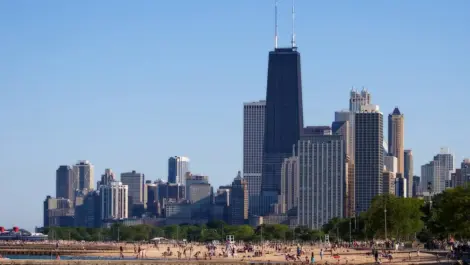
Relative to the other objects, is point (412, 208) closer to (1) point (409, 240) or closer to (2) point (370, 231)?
(2) point (370, 231)

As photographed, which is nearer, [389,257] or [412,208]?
[389,257]

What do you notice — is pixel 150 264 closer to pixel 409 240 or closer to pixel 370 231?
pixel 370 231

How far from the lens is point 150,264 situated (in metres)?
113

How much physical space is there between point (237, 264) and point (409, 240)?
8688 centimetres

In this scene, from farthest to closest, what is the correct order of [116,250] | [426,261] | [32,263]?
1. [116,250]
2. [426,261]
3. [32,263]

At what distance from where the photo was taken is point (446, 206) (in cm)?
13238

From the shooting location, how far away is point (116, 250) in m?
189

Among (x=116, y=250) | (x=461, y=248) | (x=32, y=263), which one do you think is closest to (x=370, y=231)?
(x=116, y=250)

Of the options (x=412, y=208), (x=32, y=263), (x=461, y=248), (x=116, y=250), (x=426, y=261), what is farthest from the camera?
(x=116, y=250)

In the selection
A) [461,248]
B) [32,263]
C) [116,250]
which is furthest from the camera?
[116,250]

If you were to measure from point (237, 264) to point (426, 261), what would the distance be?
18.9 meters

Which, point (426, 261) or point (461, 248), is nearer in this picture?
point (426, 261)

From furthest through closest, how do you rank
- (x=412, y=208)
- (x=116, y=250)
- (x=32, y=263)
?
(x=116, y=250) < (x=412, y=208) < (x=32, y=263)

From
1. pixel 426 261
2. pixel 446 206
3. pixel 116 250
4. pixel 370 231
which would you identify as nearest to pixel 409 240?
pixel 370 231
